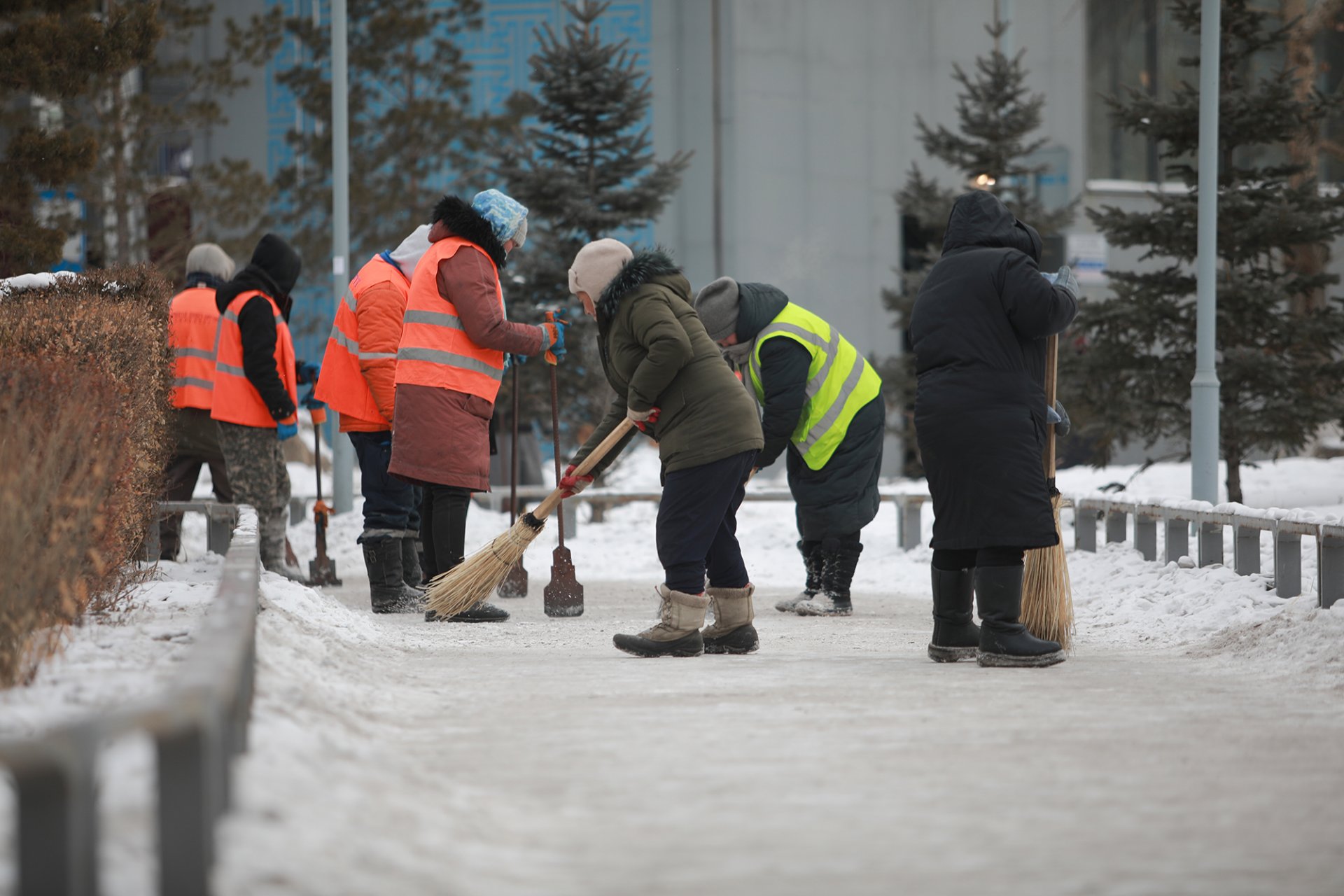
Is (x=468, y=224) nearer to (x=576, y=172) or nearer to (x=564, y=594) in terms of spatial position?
(x=564, y=594)

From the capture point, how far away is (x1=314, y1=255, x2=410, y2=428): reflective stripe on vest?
307 inches

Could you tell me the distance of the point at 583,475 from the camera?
6215mm

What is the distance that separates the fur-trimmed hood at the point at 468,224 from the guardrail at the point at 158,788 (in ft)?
14.9

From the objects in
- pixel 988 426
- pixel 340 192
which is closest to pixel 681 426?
pixel 988 426

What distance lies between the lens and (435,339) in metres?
7.09

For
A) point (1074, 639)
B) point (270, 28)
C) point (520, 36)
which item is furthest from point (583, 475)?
point (520, 36)

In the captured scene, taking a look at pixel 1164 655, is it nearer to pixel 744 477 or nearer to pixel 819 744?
pixel 744 477

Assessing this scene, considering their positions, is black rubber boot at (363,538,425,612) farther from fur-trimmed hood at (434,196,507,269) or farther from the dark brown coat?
fur-trimmed hood at (434,196,507,269)

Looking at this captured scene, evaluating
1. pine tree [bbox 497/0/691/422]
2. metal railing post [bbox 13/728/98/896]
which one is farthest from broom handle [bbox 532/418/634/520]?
pine tree [bbox 497/0/691/422]

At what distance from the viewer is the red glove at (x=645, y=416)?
5.75m

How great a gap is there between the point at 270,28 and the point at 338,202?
6405 millimetres

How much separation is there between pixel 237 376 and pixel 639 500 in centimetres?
544

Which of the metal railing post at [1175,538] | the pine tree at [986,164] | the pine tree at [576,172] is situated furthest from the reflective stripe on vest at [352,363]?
the pine tree at [986,164]

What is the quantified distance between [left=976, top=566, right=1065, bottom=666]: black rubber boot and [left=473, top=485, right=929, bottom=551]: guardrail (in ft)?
17.1
